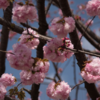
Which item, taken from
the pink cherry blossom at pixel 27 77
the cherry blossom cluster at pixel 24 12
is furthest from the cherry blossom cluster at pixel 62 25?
the pink cherry blossom at pixel 27 77

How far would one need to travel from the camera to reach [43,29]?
5.86 feet

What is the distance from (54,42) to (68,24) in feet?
0.62

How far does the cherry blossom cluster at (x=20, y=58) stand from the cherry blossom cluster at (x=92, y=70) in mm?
501

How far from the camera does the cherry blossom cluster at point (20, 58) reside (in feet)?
2.93

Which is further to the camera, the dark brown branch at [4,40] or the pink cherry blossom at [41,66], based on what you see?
the dark brown branch at [4,40]

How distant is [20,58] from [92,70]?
0.63 m

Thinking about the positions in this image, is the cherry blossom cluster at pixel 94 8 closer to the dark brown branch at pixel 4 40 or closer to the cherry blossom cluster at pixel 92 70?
the cherry blossom cluster at pixel 92 70

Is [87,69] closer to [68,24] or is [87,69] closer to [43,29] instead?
[68,24]

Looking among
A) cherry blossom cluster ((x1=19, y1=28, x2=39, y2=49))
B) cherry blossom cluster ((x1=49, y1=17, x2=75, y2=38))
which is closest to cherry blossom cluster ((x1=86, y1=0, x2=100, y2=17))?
cherry blossom cluster ((x1=49, y1=17, x2=75, y2=38))

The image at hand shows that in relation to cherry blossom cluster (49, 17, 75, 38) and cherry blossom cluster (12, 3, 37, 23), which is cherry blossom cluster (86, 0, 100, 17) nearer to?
cherry blossom cluster (49, 17, 75, 38)

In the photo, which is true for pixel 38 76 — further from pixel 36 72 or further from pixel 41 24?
pixel 41 24

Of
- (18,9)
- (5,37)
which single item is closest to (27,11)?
(18,9)

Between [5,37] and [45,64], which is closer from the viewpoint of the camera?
[45,64]

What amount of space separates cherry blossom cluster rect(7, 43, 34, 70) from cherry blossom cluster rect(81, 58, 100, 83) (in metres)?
0.50
